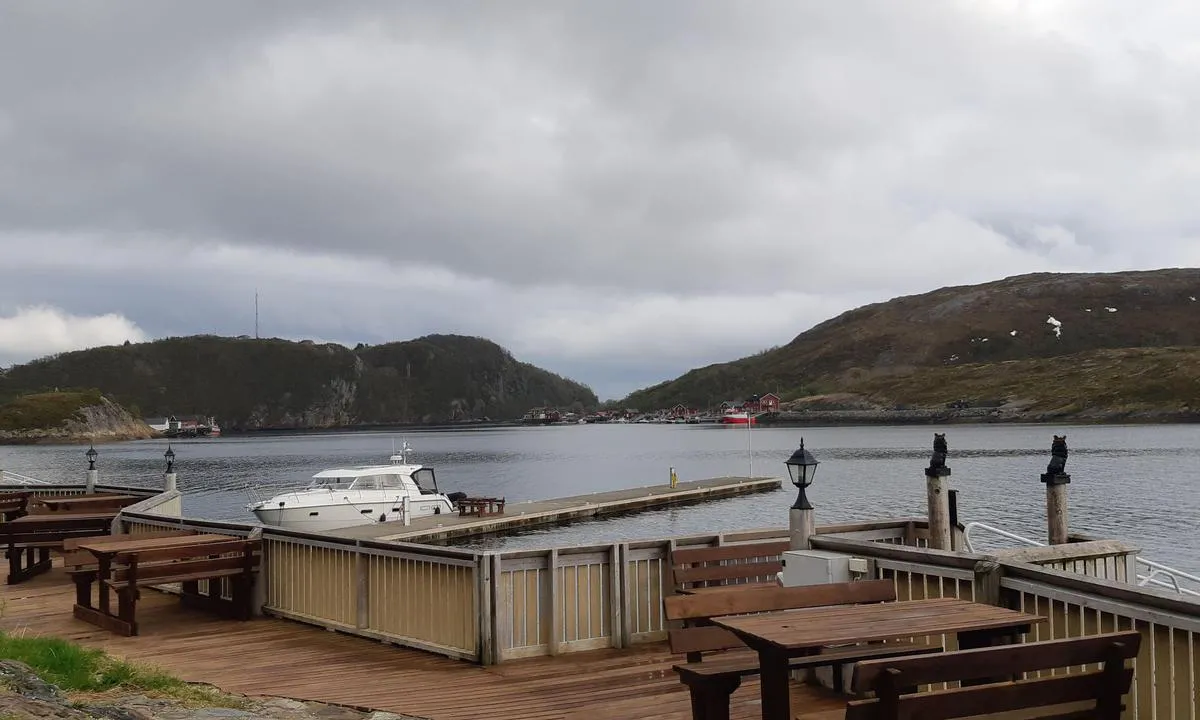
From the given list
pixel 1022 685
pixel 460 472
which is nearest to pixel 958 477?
pixel 460 472

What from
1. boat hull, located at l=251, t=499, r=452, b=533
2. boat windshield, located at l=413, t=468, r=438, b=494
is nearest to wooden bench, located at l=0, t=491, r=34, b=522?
boat hull, located at l=251, t=499, r=452, b=533

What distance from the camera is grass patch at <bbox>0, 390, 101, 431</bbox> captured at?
18250 centimetres

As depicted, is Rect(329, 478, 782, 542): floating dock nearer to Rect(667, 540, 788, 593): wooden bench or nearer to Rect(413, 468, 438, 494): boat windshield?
Rect(413, 468, 438, 494): boat windshield

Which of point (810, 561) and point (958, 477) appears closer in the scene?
point (810, 561)

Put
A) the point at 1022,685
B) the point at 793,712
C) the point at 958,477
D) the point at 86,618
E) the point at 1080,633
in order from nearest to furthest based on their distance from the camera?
1. the point at 1022,685
2. the point at 1080,633
3. the point at 793,712
4. the point at 86,618
5. the point at 958,477

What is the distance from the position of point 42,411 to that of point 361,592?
690 feet

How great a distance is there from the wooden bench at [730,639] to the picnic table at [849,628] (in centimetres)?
29

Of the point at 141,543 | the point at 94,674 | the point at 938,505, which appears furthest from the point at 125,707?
the point at 938,505

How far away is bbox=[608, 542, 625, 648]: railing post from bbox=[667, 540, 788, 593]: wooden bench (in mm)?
514

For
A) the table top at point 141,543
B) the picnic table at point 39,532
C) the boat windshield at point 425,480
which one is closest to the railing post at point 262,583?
the table top at point 141,543

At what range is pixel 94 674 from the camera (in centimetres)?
711

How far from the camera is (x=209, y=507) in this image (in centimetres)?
5456

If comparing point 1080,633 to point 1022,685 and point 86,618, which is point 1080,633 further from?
point 86,618

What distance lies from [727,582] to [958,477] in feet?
187
